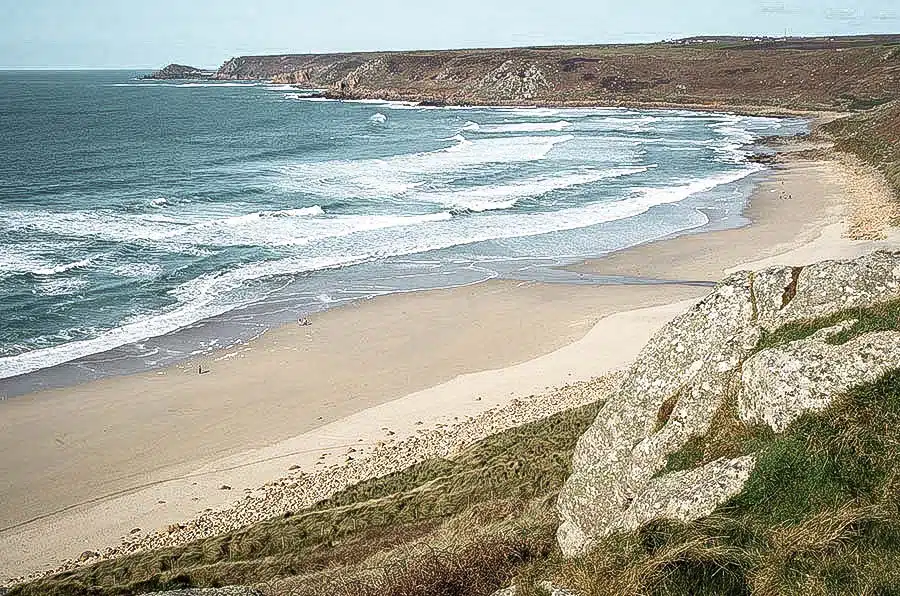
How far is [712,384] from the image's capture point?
882 centimetres

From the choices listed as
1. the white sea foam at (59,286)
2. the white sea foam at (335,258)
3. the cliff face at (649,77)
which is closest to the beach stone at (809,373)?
the white sea foam at (335,258)

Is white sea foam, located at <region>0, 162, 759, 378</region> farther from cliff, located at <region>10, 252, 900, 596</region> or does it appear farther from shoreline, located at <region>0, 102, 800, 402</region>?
cliff, located at <region>10, 252, 900, 596</region>

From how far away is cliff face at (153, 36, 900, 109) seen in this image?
325ft

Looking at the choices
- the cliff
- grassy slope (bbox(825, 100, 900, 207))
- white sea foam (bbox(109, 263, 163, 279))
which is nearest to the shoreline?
white sea foam (bbox(109, 263, 163, 279))

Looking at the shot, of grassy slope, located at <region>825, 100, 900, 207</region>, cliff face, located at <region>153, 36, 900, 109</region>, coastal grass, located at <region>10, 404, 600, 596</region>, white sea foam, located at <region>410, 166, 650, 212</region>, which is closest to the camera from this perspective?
coastal grass, located at <region>10, 404, 600, 596</region>

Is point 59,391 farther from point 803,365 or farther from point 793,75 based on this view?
point 793,75

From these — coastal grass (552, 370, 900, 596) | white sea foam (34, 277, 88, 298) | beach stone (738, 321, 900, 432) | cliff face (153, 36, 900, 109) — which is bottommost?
white sea foam (34, 277, 88, 298)

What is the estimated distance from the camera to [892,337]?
7895 mm

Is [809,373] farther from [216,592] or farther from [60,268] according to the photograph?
[60,268]

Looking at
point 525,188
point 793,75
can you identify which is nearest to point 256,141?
point 525,188

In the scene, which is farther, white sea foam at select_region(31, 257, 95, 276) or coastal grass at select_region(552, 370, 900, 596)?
white sea foam at select_region(31, 257, 95, 276)

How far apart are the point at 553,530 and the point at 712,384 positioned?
8.54 ft

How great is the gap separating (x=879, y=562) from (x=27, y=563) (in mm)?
11400

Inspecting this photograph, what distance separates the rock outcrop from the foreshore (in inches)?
209
